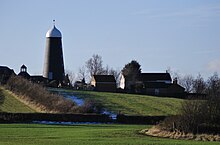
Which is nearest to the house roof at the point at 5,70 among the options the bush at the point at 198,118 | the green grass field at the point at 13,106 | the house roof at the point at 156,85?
the house roof at the point at 156,85

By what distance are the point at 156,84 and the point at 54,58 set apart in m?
22.6

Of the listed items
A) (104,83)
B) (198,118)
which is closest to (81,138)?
(198,118)

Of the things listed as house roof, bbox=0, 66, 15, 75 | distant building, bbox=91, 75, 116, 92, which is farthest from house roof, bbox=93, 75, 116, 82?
house roof, bbox=0, 66, 15, 75

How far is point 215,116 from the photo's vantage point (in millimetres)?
50219

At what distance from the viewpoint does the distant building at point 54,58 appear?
132000 millimetres

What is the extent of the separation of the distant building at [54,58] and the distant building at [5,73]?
7.75 metres

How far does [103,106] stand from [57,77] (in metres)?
44.6

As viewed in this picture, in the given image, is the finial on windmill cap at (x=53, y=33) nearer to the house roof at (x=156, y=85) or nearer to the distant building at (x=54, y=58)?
the distant building at (x=54, y=58)

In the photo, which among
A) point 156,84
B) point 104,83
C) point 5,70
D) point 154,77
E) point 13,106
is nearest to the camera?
point 13,106

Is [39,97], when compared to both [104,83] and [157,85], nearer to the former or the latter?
[104,83]

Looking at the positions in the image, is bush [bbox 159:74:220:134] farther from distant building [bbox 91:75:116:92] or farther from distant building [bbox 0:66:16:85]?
distant building [bbox 91:75:116:92]

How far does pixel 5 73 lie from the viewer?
4924 inches

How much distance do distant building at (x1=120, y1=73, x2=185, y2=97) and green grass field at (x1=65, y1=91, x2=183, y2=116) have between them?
2080cm

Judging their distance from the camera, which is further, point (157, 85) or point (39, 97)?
point (157, 85)
